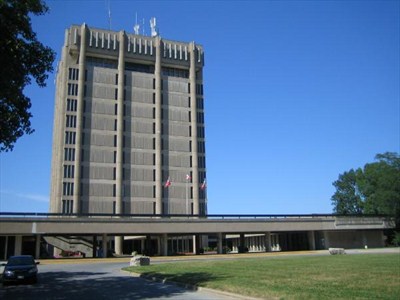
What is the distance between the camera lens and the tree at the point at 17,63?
16828 mm

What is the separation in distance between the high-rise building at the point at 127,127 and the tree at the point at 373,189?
112 ft

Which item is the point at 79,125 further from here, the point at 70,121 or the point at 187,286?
the point at 187,286

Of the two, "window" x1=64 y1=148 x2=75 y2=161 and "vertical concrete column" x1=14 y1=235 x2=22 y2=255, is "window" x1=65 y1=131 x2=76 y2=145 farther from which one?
"vertical concrete column" x1=14 y1=235 x2=22 y2=255

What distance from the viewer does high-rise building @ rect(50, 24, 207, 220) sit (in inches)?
3440

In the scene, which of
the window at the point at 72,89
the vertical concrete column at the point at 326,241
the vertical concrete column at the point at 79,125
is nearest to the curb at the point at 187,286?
the vertical concrete column at the point at 326,241

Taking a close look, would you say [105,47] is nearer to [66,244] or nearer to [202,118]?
[202,118]

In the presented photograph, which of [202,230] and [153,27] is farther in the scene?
[153,27]

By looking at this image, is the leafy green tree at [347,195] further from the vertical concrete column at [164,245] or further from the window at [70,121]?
the window at [70,121]

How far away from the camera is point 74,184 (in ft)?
279

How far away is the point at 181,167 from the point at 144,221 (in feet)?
119

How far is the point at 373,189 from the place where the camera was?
88125 mm

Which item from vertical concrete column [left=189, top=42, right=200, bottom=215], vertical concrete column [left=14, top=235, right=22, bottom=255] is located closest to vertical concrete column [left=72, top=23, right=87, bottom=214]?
vertical concrete column [left=189, top=42, right=200, bottom=215]

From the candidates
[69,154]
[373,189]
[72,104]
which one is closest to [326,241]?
[373,189]

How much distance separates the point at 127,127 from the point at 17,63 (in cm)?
7691
